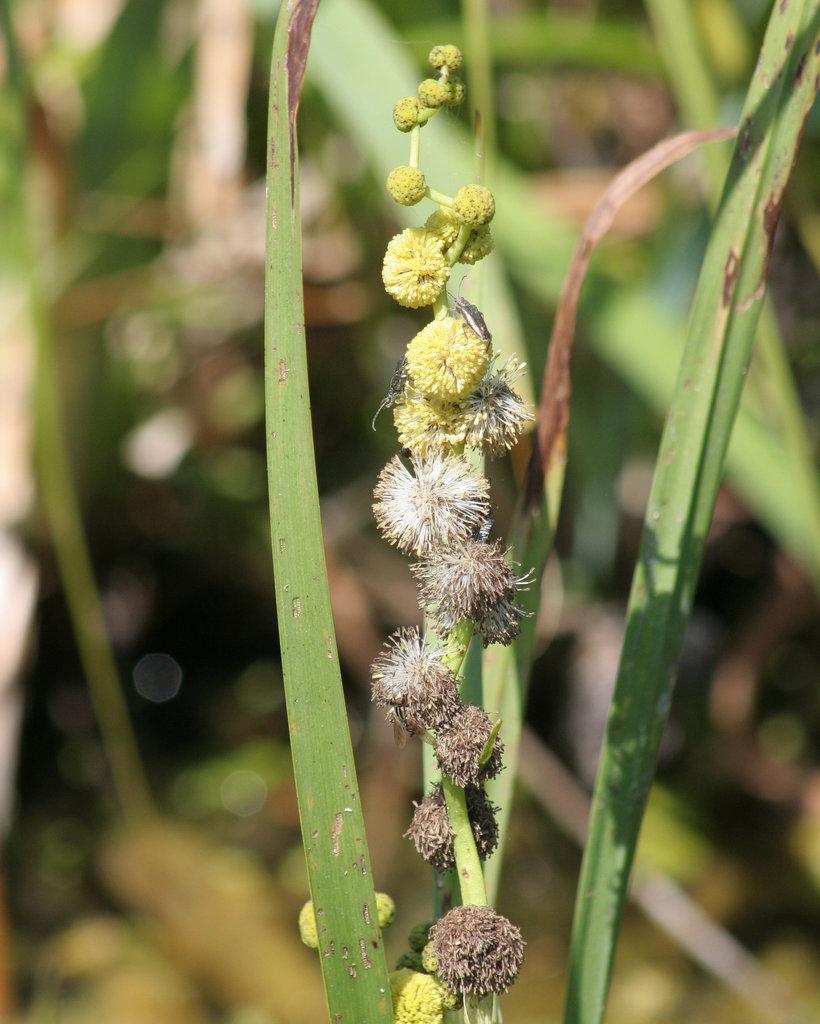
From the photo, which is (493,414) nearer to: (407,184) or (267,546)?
(407,184)

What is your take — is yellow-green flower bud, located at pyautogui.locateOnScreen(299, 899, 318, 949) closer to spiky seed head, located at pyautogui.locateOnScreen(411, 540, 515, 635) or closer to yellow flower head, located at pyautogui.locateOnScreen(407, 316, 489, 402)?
spiky seed head, located at pyautogui.locateOnScreen(411, 540, 515, 635)

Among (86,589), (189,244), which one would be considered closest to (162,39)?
(189,244)

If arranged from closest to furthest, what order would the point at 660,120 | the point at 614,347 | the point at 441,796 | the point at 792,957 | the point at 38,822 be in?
the point at 441,796
the point at 614,347
the point at 792,957
the point at 38,822
the point at 660,120

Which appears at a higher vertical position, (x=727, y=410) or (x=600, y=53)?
(x=600, y=53)

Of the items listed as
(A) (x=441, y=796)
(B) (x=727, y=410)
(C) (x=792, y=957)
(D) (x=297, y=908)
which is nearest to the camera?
(A) (x=441, y=796)

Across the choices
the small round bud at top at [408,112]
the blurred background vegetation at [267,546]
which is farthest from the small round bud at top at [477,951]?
the blurred background vegetation at [267,546]

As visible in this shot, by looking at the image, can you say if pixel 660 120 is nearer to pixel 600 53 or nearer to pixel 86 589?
pixel 600 53

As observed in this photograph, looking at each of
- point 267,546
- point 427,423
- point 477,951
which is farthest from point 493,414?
point 267,546
